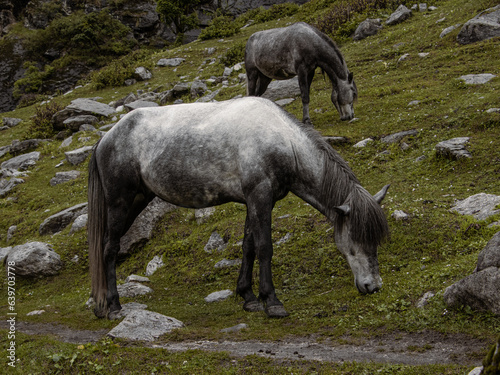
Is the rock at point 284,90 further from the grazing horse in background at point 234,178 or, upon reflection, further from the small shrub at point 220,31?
the small shrub at point 220,31

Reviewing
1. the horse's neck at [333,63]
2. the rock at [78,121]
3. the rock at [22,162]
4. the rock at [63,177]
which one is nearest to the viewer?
the horse's neck at [333,63]

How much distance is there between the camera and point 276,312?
22.2 feet

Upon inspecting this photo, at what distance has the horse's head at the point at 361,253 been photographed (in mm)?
6496

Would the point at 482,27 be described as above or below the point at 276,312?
above

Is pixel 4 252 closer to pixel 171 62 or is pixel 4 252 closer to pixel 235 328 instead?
pixel 235 328

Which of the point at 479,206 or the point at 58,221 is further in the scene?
the point at 58,221

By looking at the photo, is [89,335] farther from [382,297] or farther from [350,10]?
[350,10]

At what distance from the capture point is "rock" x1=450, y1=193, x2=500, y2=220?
26.0ft

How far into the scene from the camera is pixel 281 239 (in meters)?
9.94

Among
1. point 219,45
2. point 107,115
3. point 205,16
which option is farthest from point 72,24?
point 107,115

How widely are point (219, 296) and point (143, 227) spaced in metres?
4.45

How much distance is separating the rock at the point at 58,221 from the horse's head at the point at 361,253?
32.3 ft

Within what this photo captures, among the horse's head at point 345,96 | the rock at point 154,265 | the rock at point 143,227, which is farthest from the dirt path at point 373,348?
the horse's head at point 345,96

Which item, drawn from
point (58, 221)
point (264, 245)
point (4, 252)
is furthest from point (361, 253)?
point (4, 252)
